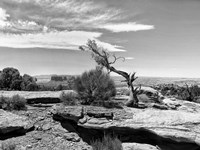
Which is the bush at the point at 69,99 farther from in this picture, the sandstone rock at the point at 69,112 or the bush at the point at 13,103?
the bush at the point at 13,103

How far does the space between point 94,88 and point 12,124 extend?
483 centimetres

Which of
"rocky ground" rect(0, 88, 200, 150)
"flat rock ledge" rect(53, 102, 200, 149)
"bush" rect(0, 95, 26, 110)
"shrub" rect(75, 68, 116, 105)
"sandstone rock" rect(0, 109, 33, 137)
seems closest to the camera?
"flat rock ledge" rect(53, 102, 200, 149)

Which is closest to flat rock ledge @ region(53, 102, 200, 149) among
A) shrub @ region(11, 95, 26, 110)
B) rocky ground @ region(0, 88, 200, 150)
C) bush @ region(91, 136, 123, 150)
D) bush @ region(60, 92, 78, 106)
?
rocky ground @ region(0, 88, 200, 150)

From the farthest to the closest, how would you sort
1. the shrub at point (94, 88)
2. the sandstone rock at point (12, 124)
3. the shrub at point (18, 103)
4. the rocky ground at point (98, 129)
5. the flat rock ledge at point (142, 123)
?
the shrub at point (94, 88) → the shrub at point (18, 103) → the sandstone rock at point (12, 124) → the rocky ground at point (98, 129) → the flat rock ledge at point (142, 123)

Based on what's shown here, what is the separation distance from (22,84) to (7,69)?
3978 millimetres

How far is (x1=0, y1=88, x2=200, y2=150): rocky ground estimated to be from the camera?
790 centimetres

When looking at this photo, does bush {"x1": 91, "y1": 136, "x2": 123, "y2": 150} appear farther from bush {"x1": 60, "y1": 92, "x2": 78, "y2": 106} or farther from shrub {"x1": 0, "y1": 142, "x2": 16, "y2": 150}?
bush {"x1": 60, "y1": 92, "x2": 78, "y2": 106}

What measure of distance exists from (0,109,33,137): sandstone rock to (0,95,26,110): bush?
1.27 m

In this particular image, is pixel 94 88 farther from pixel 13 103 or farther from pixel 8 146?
pixel 8 146

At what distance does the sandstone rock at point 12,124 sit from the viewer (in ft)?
29.9

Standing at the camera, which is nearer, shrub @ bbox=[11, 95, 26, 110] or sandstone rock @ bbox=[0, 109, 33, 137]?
sandstone rock @ bbox=[0, 109, 33, 137]

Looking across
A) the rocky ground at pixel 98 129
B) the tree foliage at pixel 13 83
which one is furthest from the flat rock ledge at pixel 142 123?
the tree foliage at pixel 13 83

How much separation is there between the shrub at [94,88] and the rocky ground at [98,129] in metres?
1.36

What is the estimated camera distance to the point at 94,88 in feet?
40.1
